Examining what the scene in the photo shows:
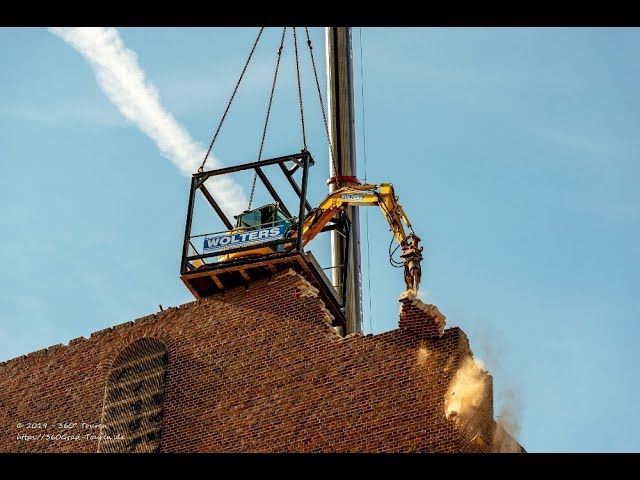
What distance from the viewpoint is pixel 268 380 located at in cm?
2478

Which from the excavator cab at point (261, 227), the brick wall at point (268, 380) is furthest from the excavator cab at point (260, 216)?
the brick wall at point (268, 380)

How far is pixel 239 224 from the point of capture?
94.4 ft

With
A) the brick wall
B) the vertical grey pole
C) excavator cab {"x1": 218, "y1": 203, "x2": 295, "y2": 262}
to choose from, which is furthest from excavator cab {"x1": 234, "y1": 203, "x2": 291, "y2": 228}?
the vertical grey pole

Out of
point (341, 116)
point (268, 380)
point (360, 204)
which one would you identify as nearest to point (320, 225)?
point (360, 204)

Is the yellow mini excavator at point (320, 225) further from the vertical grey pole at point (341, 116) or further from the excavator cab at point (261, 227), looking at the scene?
the vertical grey pole at point (341, 116)

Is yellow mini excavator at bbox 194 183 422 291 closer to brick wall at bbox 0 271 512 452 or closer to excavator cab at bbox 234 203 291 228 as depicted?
excavator cab at bbox 234 203 291 228

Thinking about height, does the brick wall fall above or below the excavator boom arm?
below

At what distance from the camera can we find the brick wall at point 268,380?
2286cm

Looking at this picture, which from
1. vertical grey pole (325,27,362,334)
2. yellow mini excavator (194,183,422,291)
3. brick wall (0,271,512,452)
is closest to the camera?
brick wall (0,271,512,452)

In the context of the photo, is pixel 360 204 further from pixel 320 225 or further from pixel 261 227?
pixel 261 227

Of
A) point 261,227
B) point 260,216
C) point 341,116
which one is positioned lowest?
point 261,227

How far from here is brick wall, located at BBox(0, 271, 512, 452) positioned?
22859 millimetres
